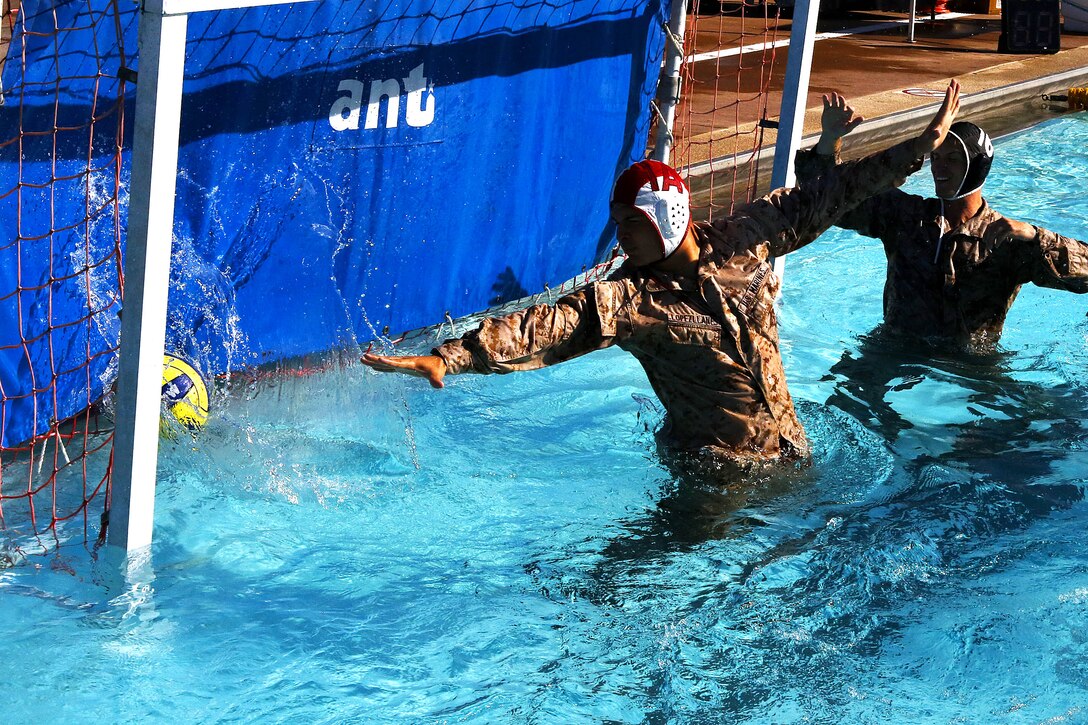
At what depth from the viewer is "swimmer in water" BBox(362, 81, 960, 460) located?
438 centimetres

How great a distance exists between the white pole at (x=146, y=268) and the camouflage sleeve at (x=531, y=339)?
103 centimetres

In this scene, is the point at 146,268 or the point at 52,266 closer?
the point at 146,268

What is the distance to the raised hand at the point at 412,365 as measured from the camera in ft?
12.7

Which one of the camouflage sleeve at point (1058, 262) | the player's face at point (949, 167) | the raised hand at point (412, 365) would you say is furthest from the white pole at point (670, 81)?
the raised hand at point (412, 365)

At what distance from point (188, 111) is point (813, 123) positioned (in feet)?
24.2

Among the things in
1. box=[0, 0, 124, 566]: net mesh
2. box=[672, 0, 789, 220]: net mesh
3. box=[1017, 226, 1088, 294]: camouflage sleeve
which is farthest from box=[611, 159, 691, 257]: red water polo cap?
box=[672, 0, 789, 220]: net mesh

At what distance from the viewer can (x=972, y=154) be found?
20.5ft

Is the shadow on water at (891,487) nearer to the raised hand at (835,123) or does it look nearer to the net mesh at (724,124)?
the raised hand at (835,123)

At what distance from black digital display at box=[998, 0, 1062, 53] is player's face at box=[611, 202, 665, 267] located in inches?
583

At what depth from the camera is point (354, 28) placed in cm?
670

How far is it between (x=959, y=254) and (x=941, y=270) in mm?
128

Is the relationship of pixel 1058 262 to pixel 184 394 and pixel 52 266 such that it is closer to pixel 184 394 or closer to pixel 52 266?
pixel 184 394

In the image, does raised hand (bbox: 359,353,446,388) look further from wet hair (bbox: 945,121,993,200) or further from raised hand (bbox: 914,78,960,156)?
wet hair (bbox: 945,121,993,200)

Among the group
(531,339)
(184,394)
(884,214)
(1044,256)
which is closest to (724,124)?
(884,214)
